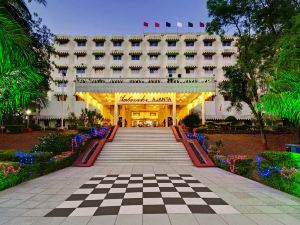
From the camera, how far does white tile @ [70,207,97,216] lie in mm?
4922

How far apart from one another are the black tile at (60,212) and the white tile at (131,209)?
1.15m

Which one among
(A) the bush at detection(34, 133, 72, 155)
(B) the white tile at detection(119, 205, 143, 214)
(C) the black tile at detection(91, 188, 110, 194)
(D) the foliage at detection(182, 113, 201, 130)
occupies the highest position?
(D) the foliage at detection(182, 113, 201, 130)

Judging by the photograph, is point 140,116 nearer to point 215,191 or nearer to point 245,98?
point 245,98

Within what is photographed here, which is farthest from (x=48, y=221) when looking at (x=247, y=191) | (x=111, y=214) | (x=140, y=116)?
(x=140, y=116)

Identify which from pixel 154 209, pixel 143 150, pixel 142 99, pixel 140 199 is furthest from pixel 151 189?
pixel 142 99

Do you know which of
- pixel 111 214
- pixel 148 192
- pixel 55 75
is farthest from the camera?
pixel 55 75

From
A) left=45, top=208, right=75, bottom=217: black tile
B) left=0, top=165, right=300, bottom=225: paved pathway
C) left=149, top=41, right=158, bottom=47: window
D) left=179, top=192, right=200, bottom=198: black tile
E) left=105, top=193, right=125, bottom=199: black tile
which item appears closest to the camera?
left=0, top=165, right=300, bottom=225: paved pathway

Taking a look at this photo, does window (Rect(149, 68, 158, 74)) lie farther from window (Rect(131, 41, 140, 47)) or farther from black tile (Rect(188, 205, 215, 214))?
black tile (Rect(188, 205, 215, 214))

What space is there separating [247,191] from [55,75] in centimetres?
3833

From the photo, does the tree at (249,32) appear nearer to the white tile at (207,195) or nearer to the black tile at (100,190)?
the white tile at (207,195)

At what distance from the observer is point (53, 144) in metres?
12.7

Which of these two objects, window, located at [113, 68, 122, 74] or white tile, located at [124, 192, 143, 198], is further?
window, located at [113, 68, 122, 74]

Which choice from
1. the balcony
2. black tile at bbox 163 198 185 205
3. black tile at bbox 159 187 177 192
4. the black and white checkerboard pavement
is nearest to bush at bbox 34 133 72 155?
the black and white checkerboard pavement

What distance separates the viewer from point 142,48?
4000 centimetres
